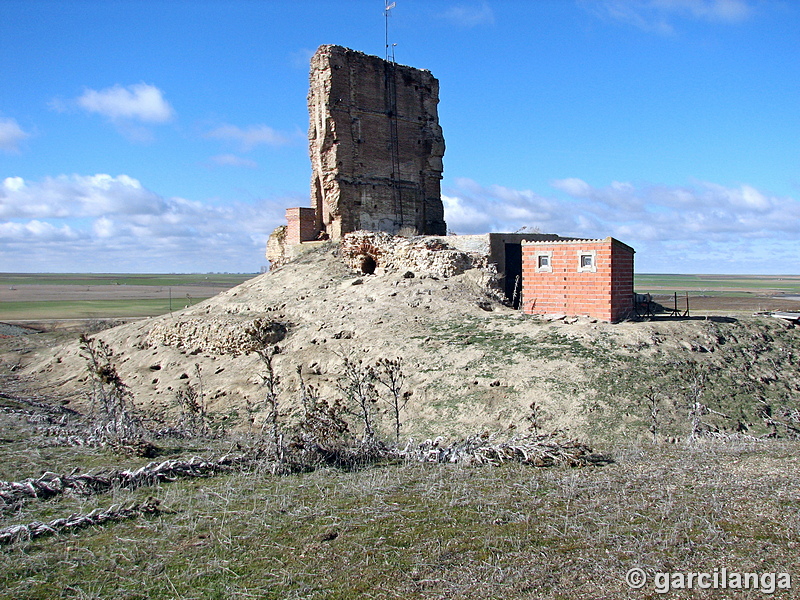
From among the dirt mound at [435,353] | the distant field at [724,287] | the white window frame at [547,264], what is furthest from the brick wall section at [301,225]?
the distant field at [724,287]

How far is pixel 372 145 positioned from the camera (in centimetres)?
2136

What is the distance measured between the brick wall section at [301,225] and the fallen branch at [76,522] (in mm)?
16396

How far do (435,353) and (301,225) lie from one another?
1001 centimetres

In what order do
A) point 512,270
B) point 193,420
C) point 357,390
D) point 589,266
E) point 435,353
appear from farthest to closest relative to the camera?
point 512,270 < point 589,266 < point 435,353 < point 193,420 < point 357,390

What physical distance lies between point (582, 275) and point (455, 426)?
5.69 metres

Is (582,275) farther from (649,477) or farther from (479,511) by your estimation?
(479,511)

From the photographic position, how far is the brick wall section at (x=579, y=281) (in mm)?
13609

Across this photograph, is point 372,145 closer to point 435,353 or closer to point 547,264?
point 547,264

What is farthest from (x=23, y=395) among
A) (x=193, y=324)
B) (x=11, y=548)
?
(x=11, y=548)

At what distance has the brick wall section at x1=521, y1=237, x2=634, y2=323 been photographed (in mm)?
13609

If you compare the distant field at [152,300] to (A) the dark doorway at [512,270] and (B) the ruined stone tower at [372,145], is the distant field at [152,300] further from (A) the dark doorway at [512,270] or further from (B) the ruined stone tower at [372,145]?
(B) the ruined stone tower at [372,145]

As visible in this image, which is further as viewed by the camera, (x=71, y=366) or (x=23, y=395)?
(x=71, y=366)

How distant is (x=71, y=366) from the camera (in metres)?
18.7

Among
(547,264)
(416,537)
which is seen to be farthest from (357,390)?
(547,264)
